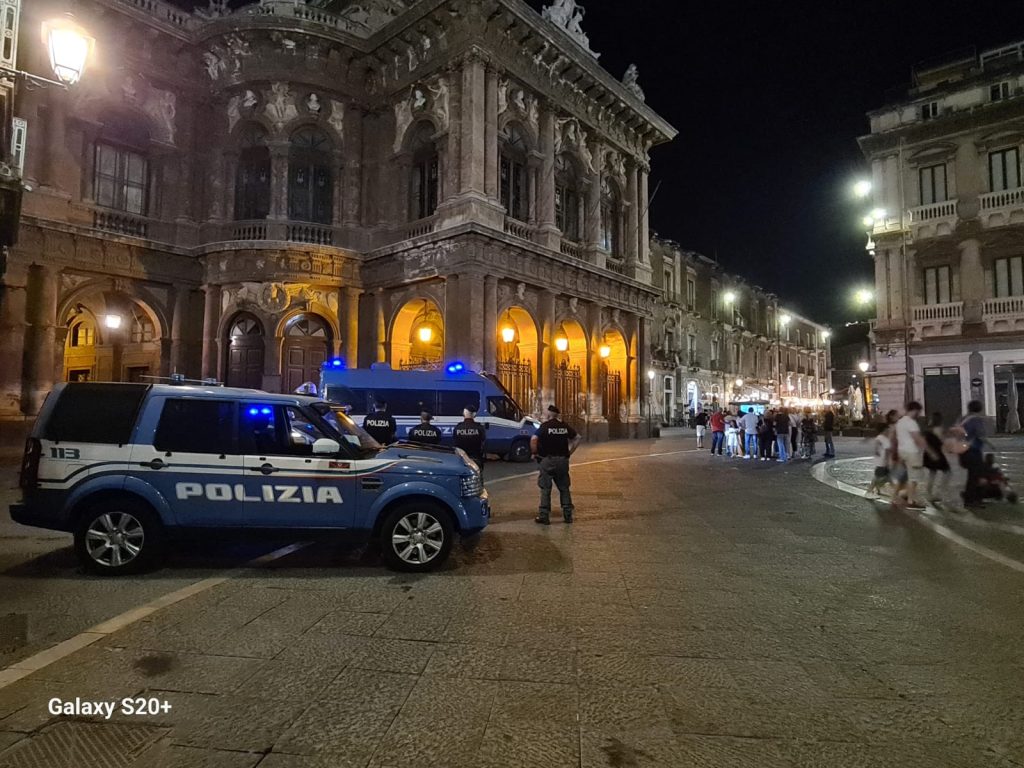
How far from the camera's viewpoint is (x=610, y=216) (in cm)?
2931

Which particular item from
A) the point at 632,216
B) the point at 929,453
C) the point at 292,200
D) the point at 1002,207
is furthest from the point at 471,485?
the point at 1002,207

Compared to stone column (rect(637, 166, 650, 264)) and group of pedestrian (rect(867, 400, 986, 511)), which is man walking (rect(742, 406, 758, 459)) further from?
stone column (rect(637, 166, 650, 264))

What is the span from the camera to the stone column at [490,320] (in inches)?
829

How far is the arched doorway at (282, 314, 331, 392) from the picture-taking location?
73.6 feet

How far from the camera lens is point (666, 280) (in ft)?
147

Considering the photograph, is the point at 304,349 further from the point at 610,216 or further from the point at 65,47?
the point at 610,216

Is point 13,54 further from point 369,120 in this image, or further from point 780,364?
point 780,364

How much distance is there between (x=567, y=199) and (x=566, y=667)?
986 inches

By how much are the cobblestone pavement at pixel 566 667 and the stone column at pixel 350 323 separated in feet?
55.6

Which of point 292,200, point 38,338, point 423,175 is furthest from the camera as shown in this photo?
point 423,175

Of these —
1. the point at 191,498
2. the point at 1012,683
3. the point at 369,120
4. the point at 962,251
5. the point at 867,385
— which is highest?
the point at 369,120

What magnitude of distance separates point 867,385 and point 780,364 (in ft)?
95.2

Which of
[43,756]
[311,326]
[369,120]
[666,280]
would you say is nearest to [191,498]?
[43,756]

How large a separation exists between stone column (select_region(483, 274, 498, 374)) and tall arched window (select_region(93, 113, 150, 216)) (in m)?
12.2
